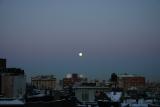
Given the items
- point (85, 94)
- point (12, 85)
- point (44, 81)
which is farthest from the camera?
point (44, 81)

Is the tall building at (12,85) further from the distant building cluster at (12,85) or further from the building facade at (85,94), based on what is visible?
the building facade at (85,94)

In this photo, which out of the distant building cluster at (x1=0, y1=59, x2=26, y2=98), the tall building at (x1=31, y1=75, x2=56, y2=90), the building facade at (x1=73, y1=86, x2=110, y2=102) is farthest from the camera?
the tall building at (x1=31, y1=75, x2=56, y2=90)

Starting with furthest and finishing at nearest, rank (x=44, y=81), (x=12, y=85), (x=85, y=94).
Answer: (x=44, y=81)
(x=85, y=94)
(x=12, y=85)

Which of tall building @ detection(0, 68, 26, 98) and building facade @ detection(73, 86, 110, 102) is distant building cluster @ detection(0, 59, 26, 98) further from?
building facade @ detection(73, 86, 110, 102)

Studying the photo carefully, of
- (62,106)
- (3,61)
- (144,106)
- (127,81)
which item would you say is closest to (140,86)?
(127,81)

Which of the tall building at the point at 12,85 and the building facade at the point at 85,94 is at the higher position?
the tall building at the point at 12,85

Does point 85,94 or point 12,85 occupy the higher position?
point 12,85

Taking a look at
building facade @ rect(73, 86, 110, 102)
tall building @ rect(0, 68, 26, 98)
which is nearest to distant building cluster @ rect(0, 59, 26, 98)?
tall building @ rect(0, 68, 26, 98)

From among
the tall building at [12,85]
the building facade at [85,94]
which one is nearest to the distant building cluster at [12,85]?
the tall building at [12,85]

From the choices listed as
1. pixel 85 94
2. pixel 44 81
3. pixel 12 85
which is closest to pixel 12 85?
pixel 12 85

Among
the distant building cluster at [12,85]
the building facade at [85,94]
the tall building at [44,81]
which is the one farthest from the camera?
the tall building at [44,81]

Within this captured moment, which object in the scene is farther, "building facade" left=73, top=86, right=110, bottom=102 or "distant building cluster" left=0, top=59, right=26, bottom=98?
"building facade" left=73, top=86, right=110, bottom=102

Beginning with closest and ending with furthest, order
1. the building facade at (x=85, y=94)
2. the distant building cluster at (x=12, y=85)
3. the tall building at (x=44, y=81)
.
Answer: the distant building cluster at (x=12, y=85) → the building facade at (x=85, y=94) → the tall building at (x=44, y=81)

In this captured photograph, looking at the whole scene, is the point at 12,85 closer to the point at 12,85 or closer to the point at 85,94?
the point at 12,85
